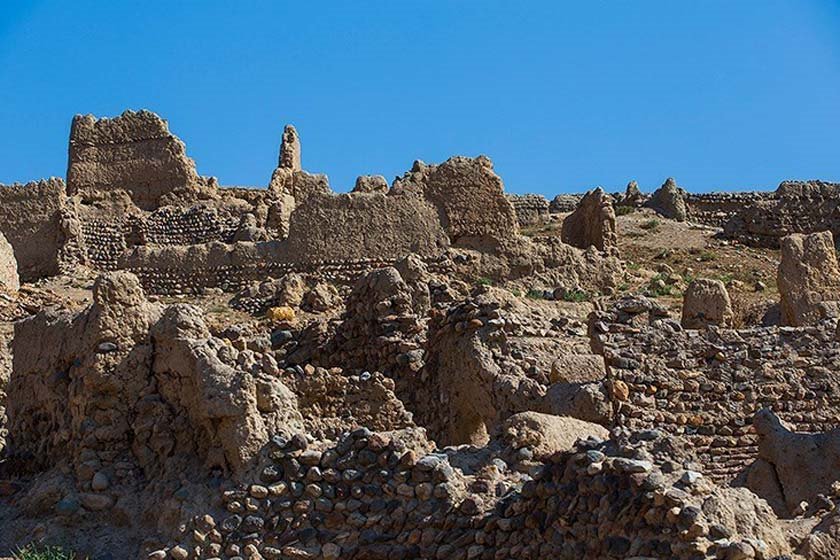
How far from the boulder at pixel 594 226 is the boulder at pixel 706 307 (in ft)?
25.4

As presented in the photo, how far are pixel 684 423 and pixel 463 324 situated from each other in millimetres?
2142

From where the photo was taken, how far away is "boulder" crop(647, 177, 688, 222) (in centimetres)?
3566

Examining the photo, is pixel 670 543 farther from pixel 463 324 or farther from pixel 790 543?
pixel 463 324

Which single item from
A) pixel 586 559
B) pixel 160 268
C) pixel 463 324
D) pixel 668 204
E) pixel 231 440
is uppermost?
pixel 668 204

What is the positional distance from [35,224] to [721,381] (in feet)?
61.1

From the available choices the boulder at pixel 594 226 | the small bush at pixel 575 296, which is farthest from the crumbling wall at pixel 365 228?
the boulder at pixel 594 226

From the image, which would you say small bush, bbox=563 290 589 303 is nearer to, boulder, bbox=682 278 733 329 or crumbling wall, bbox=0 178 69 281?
boulder, bbox=682 278 733 329

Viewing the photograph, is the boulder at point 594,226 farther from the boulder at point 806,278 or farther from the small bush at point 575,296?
the boulder at point 806,278

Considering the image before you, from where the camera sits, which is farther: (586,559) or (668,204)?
(668,204)

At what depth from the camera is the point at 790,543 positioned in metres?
8.11

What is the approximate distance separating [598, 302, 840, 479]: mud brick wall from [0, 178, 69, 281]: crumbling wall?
1691cm

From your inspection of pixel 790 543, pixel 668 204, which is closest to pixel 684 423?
pixel 790 543

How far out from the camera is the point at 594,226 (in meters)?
26.2

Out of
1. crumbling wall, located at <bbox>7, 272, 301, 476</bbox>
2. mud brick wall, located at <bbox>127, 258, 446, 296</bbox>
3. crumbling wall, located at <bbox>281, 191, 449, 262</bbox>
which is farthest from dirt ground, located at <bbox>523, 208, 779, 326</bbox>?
crumbling wall, located at <bbox>7, 272, 301, 476</bbox>
